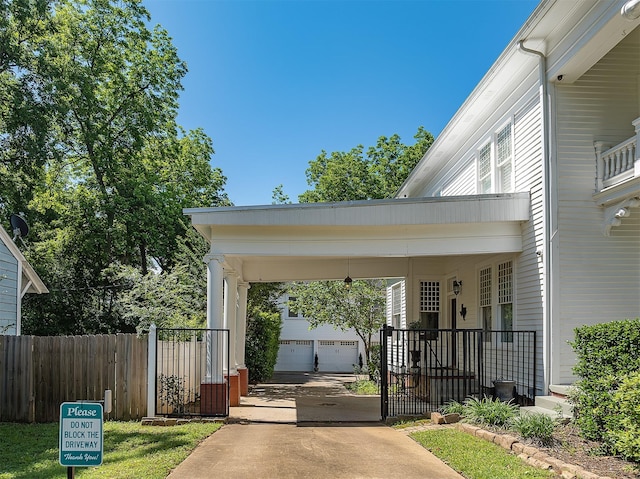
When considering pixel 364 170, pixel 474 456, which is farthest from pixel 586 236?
pixel 364 170

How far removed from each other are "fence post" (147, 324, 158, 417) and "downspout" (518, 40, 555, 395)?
6.74 m

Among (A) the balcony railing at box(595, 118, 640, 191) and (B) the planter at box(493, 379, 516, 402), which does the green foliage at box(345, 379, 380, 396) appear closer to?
(B) the planter at box(493, 379, 516, 402)

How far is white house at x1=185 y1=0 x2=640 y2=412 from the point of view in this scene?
9305 mm

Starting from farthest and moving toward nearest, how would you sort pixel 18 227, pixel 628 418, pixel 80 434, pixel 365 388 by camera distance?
pixel 365 388 < pixel 18 227 < pixel 628 418 < pixel 80 434

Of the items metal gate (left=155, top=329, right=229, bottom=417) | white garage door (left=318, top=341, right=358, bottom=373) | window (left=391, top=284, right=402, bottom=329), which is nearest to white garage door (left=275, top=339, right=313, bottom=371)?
white garage door (left=318, top=341, right=358, bottom=373)

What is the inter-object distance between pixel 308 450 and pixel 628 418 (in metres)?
4.19

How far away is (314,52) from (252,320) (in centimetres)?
1011

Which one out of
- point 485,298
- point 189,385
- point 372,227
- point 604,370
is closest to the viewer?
point 604,370

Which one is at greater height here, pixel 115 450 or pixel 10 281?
pixel 10 281

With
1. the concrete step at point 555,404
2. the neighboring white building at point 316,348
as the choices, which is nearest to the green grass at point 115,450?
the concrete step at point 555,404

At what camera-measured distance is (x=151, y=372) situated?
34.8ft

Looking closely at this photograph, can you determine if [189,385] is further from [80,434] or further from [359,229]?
[80,434]

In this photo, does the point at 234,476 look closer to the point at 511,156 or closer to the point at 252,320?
the point at 511,156

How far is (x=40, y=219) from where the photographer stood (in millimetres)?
25062
